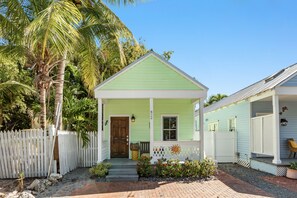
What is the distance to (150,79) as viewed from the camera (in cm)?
1341

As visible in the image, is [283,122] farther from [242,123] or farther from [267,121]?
[242,123]

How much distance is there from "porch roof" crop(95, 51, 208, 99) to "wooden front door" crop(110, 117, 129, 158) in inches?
119

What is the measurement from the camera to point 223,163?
17.5 m

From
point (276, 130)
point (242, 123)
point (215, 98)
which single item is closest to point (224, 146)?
point (242, 123)

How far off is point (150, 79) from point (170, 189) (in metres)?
4.95

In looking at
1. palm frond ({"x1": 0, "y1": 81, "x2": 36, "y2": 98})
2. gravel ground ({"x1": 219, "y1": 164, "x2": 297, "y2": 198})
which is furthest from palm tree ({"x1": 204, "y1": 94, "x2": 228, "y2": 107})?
palm frond ({"x1": 0, "y1": 81, "x2": 36, "y2": 98})

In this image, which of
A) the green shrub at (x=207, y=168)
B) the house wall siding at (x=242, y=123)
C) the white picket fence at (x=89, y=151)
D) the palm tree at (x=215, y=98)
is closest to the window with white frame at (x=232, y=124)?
the house wall siding at (x=242, y=123)

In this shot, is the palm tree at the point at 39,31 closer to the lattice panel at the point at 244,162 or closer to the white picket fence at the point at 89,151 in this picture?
the white picket fence at the point at 89,151

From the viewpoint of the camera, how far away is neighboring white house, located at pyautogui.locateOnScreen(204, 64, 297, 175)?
12.6 meters

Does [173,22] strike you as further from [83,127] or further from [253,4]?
[83,127]

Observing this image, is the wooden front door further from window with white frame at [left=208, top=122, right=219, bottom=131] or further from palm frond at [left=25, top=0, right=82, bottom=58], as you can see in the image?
window with white frame at [left=208, top=122, right=219, bottom=131]

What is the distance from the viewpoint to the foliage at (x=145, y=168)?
40.7ft

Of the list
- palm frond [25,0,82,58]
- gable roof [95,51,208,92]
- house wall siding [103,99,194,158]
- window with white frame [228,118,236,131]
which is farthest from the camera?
window with white frame [228,118,236,131]

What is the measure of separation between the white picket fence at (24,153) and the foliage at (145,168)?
3.70 m
